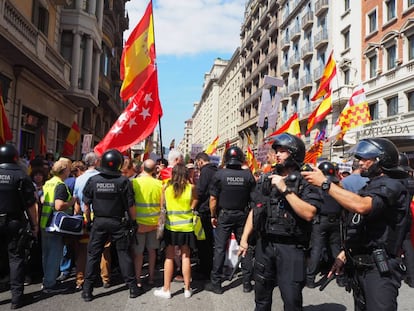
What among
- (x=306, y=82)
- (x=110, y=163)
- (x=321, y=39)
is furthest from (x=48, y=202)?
(x=306, y=82)

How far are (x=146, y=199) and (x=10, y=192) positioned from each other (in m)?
1.72

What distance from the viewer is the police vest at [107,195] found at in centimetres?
464

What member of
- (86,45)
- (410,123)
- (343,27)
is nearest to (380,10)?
(343,27)

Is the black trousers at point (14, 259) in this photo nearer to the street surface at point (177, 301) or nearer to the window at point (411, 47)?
the street surface at point (177, 301)

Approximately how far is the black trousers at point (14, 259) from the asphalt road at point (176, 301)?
0.24 m

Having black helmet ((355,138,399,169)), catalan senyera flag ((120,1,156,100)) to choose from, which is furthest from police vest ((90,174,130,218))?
black helmet ((355,138,399,169))

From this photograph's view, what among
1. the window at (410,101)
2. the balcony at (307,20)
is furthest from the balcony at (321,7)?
the window at (410,101)

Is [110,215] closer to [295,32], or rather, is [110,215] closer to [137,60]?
[137,60]

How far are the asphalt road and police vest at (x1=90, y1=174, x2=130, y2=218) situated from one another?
110 cm

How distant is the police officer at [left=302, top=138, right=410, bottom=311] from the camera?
2602 mm

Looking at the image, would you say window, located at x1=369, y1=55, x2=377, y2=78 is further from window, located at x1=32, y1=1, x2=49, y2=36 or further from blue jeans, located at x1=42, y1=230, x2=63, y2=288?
blue jeans, located at x1=42, y1=230, x2=63, y2=288

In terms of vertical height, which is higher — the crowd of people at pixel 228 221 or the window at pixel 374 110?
the window at pixel 374 110

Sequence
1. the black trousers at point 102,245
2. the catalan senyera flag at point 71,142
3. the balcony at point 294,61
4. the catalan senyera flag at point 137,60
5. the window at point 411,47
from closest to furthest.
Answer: the black trousers at point 102,245, the catalan senyera flag at point 137,60, the catalan senyera flag at point 71,142, the window at point 411,47, the balcony at point 294,61

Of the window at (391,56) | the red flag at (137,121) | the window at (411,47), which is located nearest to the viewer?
the red flag at (137,121)
